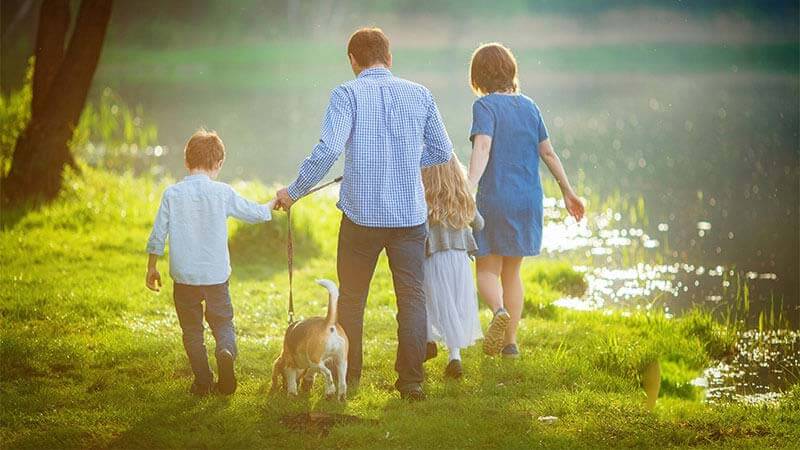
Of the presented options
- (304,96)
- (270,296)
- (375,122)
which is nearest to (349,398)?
(375,122)

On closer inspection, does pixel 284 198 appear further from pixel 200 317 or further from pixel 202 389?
pixel 202 389

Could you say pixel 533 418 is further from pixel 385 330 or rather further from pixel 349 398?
pixel 385 330

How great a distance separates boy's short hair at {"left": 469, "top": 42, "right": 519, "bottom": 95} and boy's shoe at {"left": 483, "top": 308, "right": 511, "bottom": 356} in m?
1.31

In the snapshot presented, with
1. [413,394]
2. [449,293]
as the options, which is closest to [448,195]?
[449,293]

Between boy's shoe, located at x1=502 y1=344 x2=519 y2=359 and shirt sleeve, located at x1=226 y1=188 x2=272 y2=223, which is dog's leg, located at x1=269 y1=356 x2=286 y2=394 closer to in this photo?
shirt sleeve, located at x1=226 y1=188 x2=272 y2=223

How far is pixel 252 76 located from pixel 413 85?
28.8 m

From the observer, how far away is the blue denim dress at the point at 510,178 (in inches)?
284

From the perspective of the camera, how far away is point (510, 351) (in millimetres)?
7434

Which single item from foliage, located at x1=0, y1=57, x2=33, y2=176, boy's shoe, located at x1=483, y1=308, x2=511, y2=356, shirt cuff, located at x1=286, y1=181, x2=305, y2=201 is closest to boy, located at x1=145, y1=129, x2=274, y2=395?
shirt cuff, located at x1=286, y1=181, x2=305, y2=201

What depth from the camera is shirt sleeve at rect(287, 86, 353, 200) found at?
6.16m

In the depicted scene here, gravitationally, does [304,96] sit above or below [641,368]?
above

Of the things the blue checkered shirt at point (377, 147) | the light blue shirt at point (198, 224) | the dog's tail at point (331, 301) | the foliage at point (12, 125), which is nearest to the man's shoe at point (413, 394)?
the dog's tail at point (331, 301)

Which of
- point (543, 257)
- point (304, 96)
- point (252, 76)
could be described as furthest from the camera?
point (252, 76)

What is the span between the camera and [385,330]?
8.41 m
